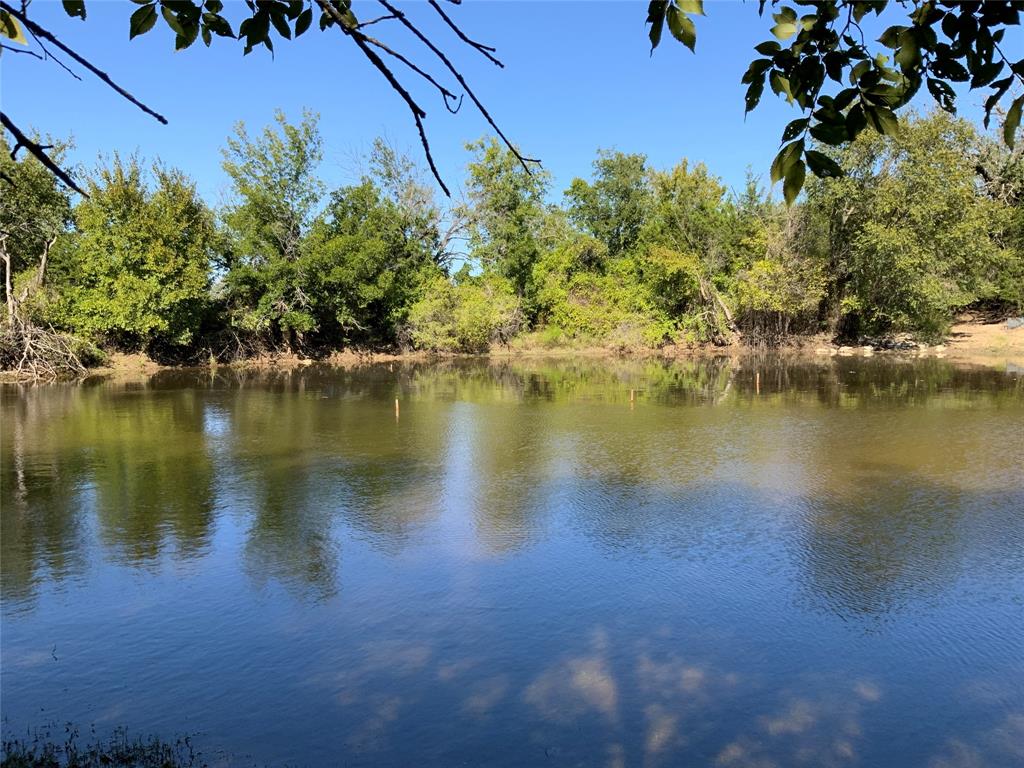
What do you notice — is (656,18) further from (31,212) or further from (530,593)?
(31,212)

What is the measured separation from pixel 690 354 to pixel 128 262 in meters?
24.6

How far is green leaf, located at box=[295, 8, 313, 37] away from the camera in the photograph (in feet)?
7.51

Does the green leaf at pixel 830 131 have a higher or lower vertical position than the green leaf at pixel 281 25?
lower

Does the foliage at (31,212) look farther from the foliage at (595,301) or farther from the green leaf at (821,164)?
the green leaf at (821,164)

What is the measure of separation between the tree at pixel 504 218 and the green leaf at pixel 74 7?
132 feet

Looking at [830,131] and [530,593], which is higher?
[830,131]

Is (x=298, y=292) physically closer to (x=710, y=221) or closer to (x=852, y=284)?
(x=710, y=221)

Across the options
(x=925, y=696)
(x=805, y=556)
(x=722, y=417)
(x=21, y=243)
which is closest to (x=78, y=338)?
(x=21, y=243)

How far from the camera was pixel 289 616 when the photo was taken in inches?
307

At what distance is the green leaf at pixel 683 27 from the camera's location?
7.07 feet

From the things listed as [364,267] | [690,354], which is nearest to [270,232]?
[364,267]

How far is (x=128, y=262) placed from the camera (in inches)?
1220

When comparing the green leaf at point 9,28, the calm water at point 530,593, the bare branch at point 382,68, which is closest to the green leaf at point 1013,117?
the bare branch at point 382,68

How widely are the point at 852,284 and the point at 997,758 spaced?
111 feet
